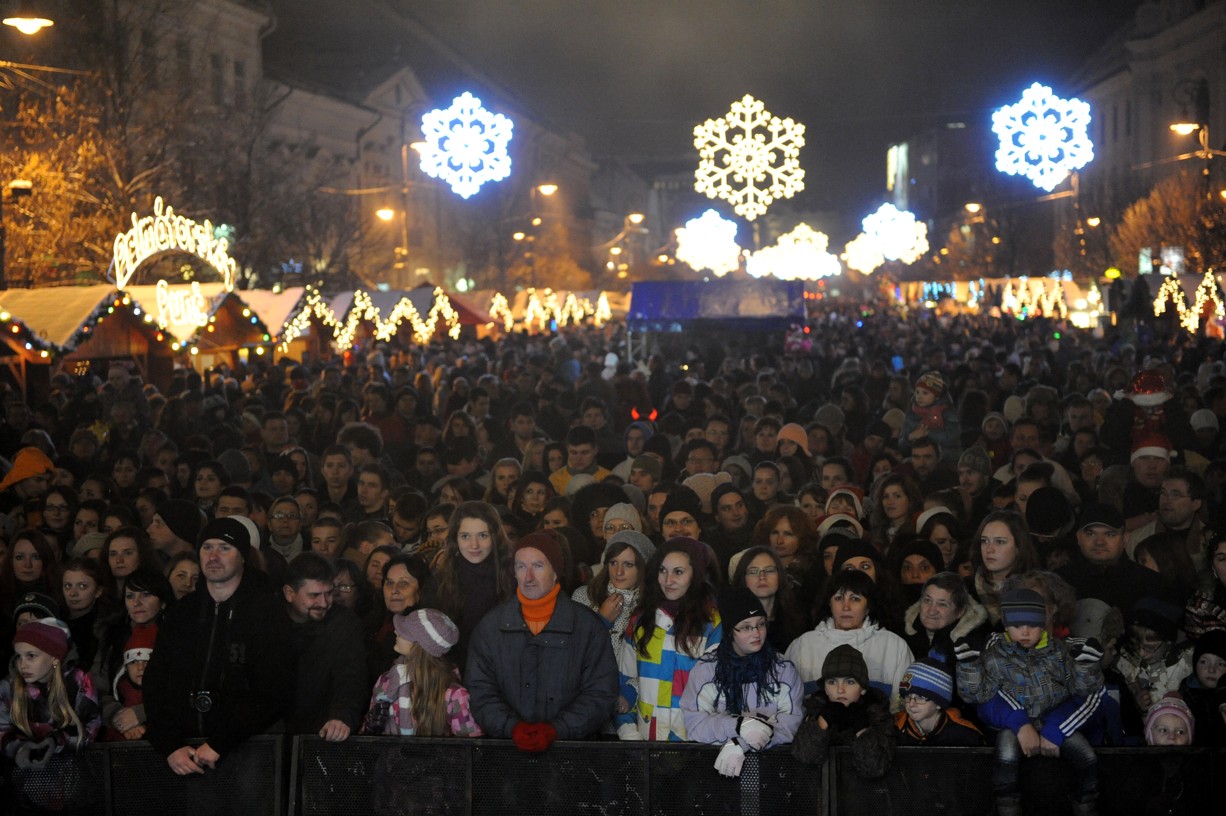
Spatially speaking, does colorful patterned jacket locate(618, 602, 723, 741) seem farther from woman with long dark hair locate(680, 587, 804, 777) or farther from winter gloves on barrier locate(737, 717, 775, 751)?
winter gloves on barrier locate(737, 717, 775, 751)

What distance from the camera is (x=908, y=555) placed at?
7910 mm

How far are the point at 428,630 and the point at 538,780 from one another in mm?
816

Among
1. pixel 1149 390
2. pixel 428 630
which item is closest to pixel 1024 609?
pixel 428 630

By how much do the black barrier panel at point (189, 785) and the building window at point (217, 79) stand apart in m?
46.8

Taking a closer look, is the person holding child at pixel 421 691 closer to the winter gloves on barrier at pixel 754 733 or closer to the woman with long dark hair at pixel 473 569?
the woman with long dark hair at pixel 473 569

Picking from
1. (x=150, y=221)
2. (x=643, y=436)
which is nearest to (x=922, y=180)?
(x=150, y=221)

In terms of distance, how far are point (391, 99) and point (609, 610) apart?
64623mm

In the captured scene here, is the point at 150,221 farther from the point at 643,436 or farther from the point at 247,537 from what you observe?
the point at 247,537

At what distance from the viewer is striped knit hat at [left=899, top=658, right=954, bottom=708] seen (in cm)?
583

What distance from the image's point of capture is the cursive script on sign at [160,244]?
2556 cm

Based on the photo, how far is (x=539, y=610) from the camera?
20.6 ft

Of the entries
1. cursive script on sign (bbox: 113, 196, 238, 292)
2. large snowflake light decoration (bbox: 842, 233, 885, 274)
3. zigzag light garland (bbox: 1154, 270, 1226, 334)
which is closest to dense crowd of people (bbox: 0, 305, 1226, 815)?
cursive script on sign (bbox: 113, 196, 238, 292)

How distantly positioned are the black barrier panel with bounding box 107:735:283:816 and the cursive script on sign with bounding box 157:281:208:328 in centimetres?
1936

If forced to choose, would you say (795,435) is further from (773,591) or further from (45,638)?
(45,638)
